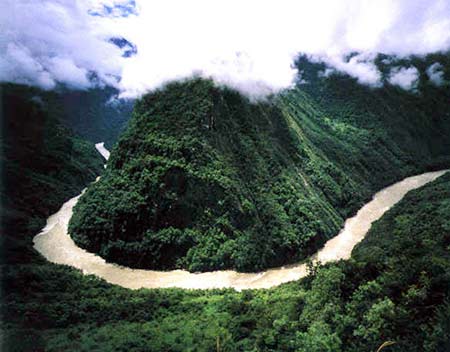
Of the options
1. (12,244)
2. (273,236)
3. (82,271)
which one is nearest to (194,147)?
(273,236)

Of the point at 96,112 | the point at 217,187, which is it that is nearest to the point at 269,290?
the point at 217,187

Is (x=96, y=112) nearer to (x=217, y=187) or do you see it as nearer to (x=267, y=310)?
(x=217, y=187)

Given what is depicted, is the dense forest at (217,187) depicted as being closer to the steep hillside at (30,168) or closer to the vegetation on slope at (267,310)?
the vegetation on slope at (267,310)

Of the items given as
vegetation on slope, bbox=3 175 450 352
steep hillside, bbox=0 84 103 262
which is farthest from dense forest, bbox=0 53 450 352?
steep hillside, bbox=0 84 103 262

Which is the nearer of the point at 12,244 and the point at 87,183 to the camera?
the point at 12,244

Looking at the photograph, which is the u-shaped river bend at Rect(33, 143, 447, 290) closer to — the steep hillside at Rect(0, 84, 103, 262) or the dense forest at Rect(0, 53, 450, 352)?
the dense forest at Rect(0, 53, 450, 352)

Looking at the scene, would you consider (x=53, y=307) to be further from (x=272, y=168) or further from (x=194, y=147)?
(x=272, y=168)

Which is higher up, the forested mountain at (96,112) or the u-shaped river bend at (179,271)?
the forested mountain at (96,112)

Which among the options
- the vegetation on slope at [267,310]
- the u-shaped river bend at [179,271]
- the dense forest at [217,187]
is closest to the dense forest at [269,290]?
the vegetation on slope at [267,310]
